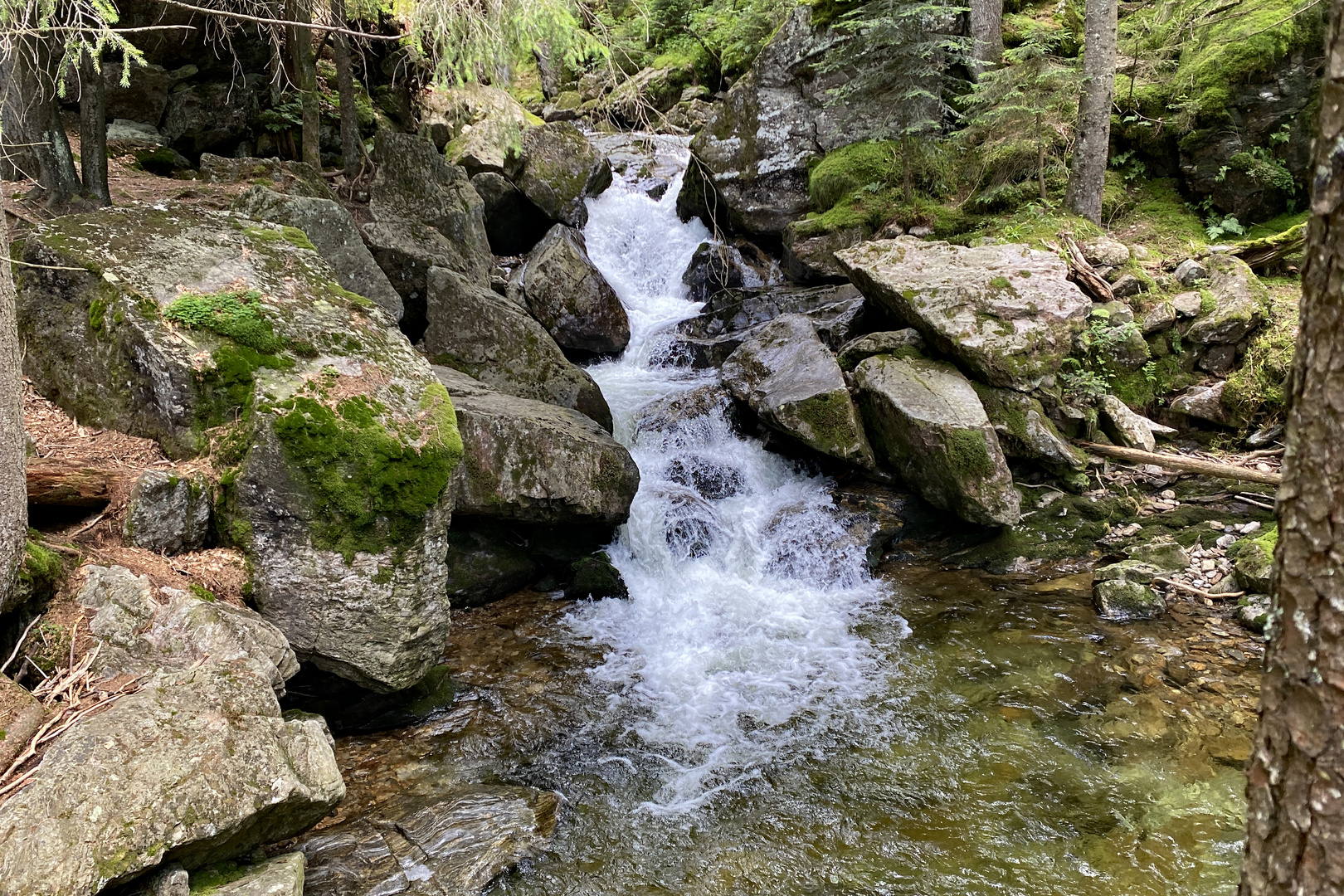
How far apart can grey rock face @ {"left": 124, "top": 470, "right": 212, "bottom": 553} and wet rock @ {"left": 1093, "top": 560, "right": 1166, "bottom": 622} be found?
7893mm

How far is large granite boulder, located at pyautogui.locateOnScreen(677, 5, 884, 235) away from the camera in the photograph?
14664mm

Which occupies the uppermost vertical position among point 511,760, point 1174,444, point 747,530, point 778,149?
point 778,149

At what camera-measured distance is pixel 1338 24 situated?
164 centimetres

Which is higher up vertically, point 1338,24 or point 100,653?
point 1338,24

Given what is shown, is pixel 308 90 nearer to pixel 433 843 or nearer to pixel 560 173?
pixel 560 173

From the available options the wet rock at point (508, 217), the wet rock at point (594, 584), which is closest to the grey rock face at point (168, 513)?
the wet rock at point (594, 584)

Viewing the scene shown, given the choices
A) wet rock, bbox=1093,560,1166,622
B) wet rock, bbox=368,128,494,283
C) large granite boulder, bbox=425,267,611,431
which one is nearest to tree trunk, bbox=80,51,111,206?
wet rock, bbox=368,128,494,283

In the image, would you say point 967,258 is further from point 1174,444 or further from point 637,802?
point 637,802

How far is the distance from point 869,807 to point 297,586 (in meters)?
4.22

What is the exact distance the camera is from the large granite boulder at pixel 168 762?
9.68 feet

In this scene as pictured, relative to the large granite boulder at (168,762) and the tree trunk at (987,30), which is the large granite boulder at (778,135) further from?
the large granite boulder at (168,762)

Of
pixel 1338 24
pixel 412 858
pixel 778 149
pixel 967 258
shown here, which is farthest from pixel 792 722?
pixel 778 149

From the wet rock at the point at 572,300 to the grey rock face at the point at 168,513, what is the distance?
7.71m

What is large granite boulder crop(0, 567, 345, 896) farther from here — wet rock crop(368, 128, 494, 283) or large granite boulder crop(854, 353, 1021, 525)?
wet rock crop(368, 128, 494, 283)
